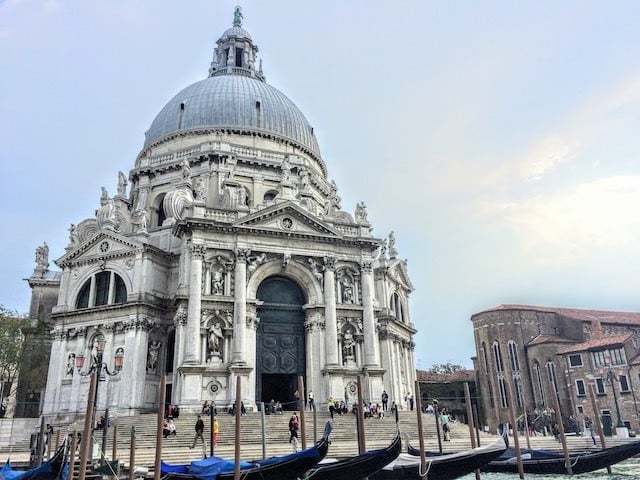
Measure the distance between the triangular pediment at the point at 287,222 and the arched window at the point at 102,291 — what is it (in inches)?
297

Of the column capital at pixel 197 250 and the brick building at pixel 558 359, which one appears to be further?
the brick building at pixel 558 359

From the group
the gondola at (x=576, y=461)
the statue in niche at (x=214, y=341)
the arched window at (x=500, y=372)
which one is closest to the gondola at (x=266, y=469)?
the gondola at (x=576, y=461)

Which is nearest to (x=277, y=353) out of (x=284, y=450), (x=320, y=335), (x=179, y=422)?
(x=320, y=335)

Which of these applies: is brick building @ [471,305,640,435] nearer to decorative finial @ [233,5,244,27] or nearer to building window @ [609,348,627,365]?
building window @ [609,348,627,365]

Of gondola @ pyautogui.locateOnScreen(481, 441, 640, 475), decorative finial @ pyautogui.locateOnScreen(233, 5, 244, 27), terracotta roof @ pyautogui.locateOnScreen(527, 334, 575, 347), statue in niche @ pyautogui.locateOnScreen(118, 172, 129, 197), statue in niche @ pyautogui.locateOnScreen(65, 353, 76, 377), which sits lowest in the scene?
gondola @ pyautogui.locateOnScreen(481, 441, 640, 475)

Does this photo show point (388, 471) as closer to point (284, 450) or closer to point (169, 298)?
point (284, 450)

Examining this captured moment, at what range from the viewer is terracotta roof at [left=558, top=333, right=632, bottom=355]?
40.8 metres

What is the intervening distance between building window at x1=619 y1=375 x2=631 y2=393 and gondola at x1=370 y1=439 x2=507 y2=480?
29.0 meters

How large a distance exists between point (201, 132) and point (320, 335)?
671 inches

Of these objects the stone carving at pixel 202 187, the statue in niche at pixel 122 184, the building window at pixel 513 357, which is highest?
the statue in niche at pixel 122 184

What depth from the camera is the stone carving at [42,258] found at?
3762 centimetres

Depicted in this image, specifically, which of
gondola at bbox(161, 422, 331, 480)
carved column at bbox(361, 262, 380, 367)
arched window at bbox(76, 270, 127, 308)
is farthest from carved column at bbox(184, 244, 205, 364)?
gondola at bbox(161, 422, 331, 480)

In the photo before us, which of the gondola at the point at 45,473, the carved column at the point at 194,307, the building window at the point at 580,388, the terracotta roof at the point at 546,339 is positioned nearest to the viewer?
the gondola at the point at 45,473

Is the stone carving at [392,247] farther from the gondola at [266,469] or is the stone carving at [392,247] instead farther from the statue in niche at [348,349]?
the gondola at [266,469]
